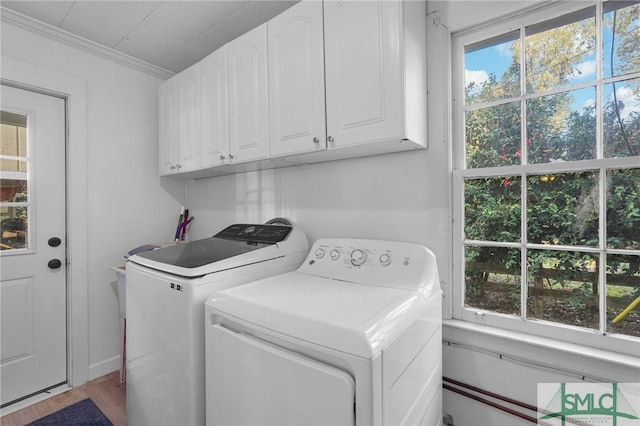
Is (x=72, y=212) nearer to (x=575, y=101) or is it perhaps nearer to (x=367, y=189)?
(x=367, y=189)

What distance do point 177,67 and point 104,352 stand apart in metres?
2.42

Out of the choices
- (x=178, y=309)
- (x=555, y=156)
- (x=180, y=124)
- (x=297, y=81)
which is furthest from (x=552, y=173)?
(x=180, y=124)

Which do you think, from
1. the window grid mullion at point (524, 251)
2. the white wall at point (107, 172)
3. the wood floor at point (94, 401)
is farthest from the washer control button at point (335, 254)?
the white wall at point (107, 172)

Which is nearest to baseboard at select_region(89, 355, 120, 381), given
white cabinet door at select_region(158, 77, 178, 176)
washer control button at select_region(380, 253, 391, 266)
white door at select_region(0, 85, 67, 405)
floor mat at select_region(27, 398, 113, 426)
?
white door at select_region(0, 85, 67, 405)

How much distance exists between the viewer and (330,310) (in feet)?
3.17

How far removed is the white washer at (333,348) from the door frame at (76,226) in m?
1.66

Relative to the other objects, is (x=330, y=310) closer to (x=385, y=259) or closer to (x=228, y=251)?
(x=385, y=259)

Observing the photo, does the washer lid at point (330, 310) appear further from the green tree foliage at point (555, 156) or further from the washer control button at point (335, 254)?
the green tree foliage at point (555, 156)

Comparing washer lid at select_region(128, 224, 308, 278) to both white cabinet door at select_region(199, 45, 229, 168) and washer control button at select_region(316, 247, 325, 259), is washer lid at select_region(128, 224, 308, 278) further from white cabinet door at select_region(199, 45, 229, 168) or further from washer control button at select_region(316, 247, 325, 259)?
white cabinet door at select_region(199, 45, 229, 168)

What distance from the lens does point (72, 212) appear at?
2.15m

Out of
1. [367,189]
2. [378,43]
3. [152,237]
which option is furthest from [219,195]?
[378,43]

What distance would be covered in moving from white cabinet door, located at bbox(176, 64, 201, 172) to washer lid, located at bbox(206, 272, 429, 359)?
1318 millimetres

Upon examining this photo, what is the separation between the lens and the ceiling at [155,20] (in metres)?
1.79

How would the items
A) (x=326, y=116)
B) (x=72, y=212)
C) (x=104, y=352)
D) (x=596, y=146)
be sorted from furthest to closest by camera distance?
(x=104, y=352) < (x=72, y=212) < (x=326, y=116) < (x=596, y=146)
